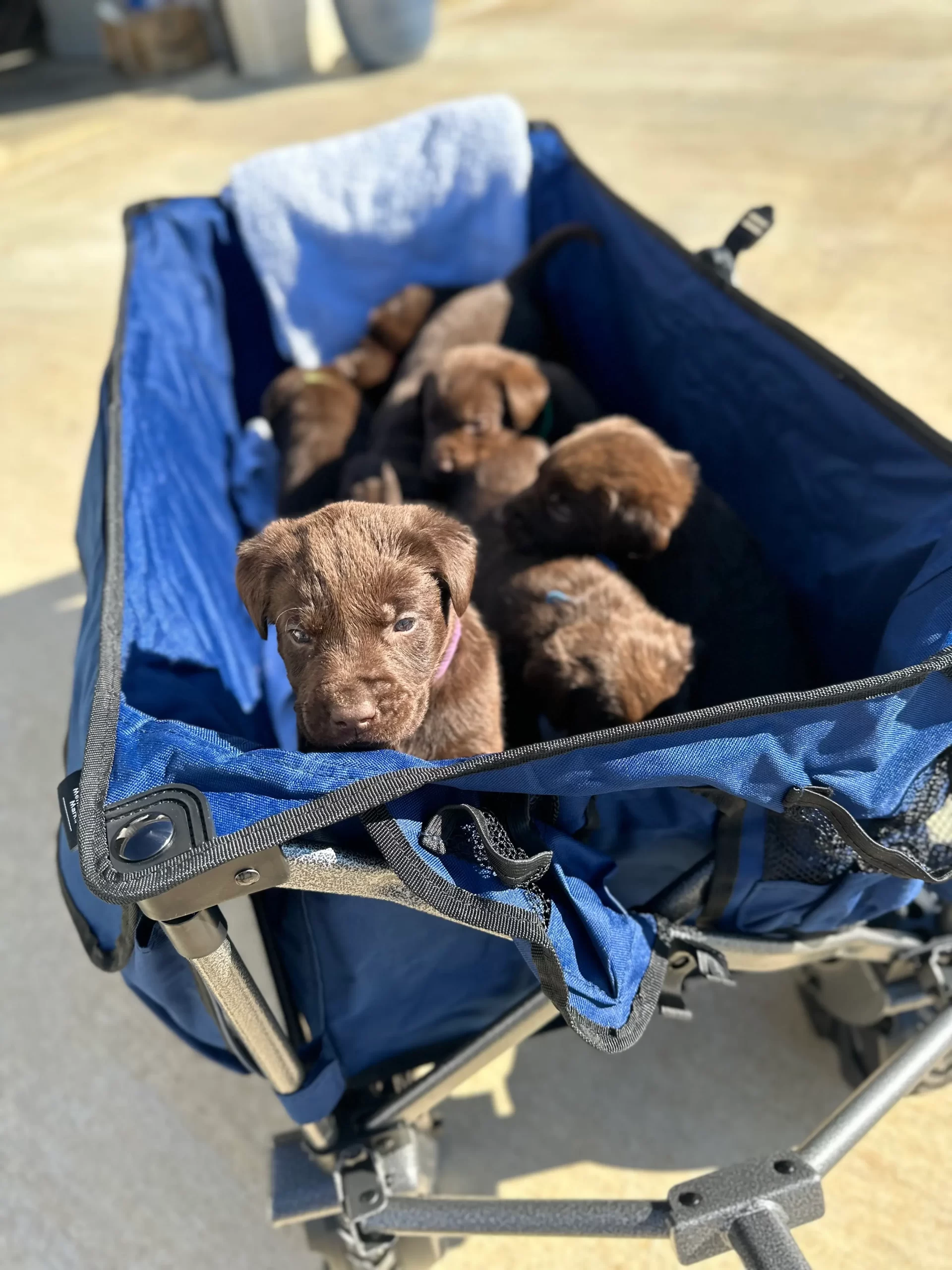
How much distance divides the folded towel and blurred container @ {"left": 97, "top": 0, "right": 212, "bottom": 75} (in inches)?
354

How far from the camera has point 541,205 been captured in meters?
3.66

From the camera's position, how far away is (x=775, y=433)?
234 centimetres

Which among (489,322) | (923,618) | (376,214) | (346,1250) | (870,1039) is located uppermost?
(376,214)

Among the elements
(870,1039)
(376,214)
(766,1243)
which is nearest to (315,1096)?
(766,1243)

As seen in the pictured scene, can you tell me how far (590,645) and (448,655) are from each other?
1.44 ft

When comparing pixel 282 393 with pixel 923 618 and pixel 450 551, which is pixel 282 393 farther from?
pixel 923 618

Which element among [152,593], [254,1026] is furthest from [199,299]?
[254,1026]

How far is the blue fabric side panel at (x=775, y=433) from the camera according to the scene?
194cm

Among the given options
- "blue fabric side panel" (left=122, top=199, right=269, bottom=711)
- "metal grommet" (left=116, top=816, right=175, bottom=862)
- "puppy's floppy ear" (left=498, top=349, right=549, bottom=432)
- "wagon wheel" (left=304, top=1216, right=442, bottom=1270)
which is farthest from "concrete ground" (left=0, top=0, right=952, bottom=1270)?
"puppy's floppy ear" (left=498, top=349, right=549, bottom=432)

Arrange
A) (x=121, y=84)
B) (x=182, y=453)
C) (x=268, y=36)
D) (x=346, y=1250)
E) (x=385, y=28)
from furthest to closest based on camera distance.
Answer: (x=121, y=84) < (x=268, y=36) < (x=385, y=28) < (x=182, y=453) < (x=346, y=1250)

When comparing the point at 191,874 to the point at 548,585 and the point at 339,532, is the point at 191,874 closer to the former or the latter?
the point at 339,532

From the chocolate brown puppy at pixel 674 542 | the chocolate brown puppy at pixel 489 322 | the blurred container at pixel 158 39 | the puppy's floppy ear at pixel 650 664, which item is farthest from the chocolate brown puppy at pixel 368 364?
the blurred container at pixel 158 39

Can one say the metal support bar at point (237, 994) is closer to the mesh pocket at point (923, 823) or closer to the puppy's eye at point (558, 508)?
the mesh pocket at point (923, 823)

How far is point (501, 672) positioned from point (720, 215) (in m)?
4.67
